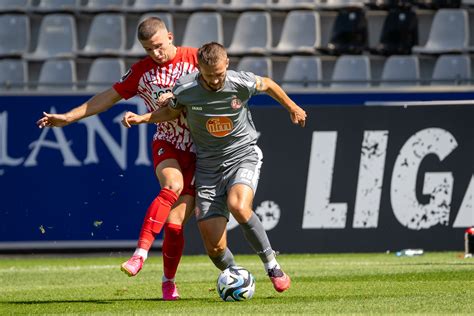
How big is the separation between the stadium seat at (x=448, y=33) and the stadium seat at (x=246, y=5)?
249 centimetres

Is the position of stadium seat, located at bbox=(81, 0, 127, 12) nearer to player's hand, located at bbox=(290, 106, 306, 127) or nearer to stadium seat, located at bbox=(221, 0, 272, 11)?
stadium seat, located at bbox=(221, 0, 272, 11)

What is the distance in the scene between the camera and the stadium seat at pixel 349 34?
18172 millimetres

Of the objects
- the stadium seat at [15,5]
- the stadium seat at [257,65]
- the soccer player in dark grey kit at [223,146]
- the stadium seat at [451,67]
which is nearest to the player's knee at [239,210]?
the soccer player in dark grey kit at [223,146]

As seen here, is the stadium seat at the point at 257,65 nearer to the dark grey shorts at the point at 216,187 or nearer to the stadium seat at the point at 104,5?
the stadium seat at the point at 104,5

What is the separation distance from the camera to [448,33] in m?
18.0

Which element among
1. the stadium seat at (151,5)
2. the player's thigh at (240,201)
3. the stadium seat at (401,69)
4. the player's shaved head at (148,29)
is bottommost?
the stadium seat at (401,69)

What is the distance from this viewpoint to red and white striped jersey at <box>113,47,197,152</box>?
29.5 ft

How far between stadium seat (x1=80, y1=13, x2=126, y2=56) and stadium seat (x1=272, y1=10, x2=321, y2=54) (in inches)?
98.0

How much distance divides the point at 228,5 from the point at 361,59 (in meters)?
2.51

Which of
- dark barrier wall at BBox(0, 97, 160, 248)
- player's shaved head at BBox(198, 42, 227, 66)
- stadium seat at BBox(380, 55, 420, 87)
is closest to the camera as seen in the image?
player's shaved head at BBox(198, 42, 227, 66)

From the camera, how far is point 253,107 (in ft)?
48.3

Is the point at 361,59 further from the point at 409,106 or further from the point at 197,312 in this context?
the point at 197,312

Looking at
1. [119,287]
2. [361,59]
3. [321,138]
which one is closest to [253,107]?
[321,138]

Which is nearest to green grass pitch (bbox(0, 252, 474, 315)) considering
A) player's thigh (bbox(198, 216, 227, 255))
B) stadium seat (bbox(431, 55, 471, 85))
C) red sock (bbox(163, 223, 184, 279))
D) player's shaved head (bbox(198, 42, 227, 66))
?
red sock (bbox(163, 223, 184, 279))
